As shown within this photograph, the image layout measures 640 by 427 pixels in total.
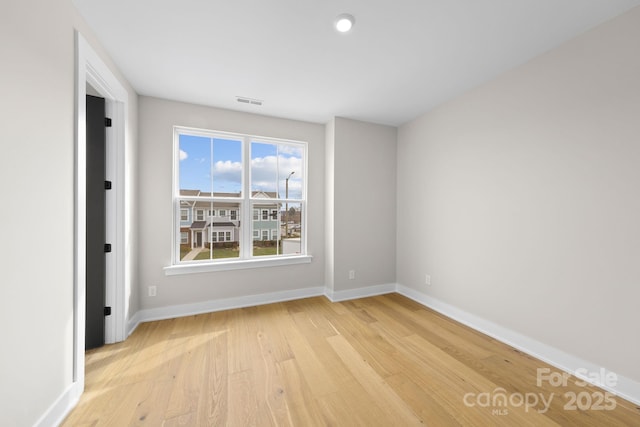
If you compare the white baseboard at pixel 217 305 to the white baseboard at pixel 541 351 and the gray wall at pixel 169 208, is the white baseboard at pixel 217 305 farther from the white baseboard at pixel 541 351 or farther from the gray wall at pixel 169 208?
the white baseboard at pixel 541 351

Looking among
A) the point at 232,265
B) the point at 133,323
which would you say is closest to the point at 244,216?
the point at 232,265

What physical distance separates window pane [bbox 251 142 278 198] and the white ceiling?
75 cm

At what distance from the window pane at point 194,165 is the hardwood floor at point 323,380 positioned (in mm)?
1612

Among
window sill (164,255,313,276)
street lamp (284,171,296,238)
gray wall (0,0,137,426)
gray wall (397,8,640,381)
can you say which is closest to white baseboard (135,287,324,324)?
window sill (164,255,313,276)

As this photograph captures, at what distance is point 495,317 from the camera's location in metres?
2.35

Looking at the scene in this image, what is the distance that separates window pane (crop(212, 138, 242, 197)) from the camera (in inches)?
120

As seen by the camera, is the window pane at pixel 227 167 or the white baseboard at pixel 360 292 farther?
the white baseboard at pixel 360 292

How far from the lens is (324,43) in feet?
6.08

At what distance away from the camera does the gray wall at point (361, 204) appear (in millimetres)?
3316

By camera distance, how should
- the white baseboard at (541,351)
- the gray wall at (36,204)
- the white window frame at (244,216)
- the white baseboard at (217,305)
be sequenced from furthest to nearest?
the white window frame at (244,216), the white baseboard at (217,305), the white baseboard at (541,351), the gray wall at (36,204)

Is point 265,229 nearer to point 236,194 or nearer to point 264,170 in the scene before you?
point 236,194

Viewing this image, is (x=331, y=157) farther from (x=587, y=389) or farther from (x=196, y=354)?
(x=587, y=389)

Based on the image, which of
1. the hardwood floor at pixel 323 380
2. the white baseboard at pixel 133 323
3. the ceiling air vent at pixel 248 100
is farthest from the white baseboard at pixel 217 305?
the ceiling air vent at pixel 248 100

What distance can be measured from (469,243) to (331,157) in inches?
81.3
